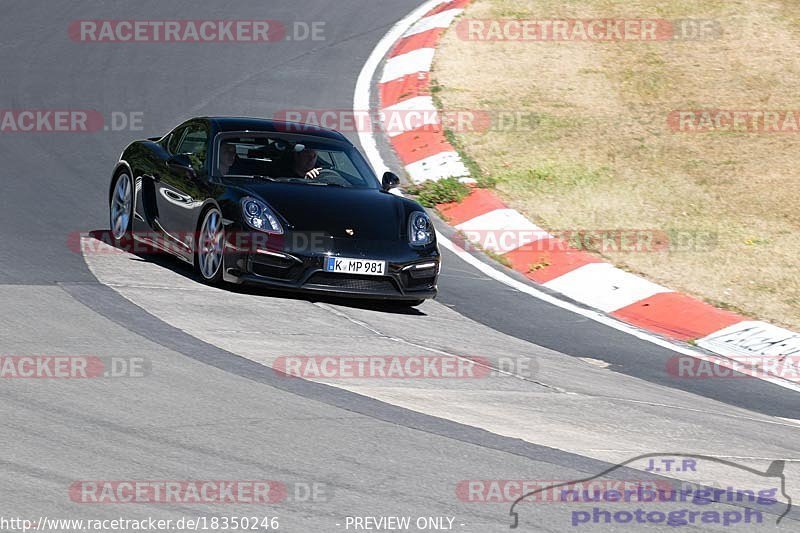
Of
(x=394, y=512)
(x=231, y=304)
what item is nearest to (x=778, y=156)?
(x=231, y=304)

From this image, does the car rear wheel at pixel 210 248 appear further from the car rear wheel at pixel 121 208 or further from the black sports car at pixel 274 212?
the car rear wheel at pixel 121 208

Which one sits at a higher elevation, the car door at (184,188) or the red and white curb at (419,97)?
the red and white curb at (419,97)

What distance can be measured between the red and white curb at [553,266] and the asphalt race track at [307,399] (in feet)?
1.65

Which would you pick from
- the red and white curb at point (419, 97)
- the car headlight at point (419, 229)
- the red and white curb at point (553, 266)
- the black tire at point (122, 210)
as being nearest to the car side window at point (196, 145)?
the black tire at point (122, 210)

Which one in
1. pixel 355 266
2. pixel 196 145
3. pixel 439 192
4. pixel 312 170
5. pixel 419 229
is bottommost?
pixel 355 266

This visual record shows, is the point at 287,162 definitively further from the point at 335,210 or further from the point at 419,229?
the point at 419,229

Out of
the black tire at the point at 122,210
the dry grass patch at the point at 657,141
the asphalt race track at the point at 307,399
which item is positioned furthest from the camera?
the dry grass patch at the point at 657,141

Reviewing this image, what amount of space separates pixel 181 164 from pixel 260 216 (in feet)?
4.00

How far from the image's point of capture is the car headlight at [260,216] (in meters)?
8.84

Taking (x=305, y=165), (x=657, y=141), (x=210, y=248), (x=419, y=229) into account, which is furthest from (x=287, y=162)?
(x=657, y=141)

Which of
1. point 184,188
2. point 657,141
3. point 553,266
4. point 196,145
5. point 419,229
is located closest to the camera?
point 419,229

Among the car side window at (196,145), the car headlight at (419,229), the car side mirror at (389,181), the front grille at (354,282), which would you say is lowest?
the front grille at (354,282)

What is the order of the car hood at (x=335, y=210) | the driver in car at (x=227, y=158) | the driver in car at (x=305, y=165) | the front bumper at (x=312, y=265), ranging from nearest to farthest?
the front bumper at (x=312, y=265) → the car hood at (x=335, y=210) → the driver in car at (x=227, y=158) → the driver in car at (x=305, y=165)

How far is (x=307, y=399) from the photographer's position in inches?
250
